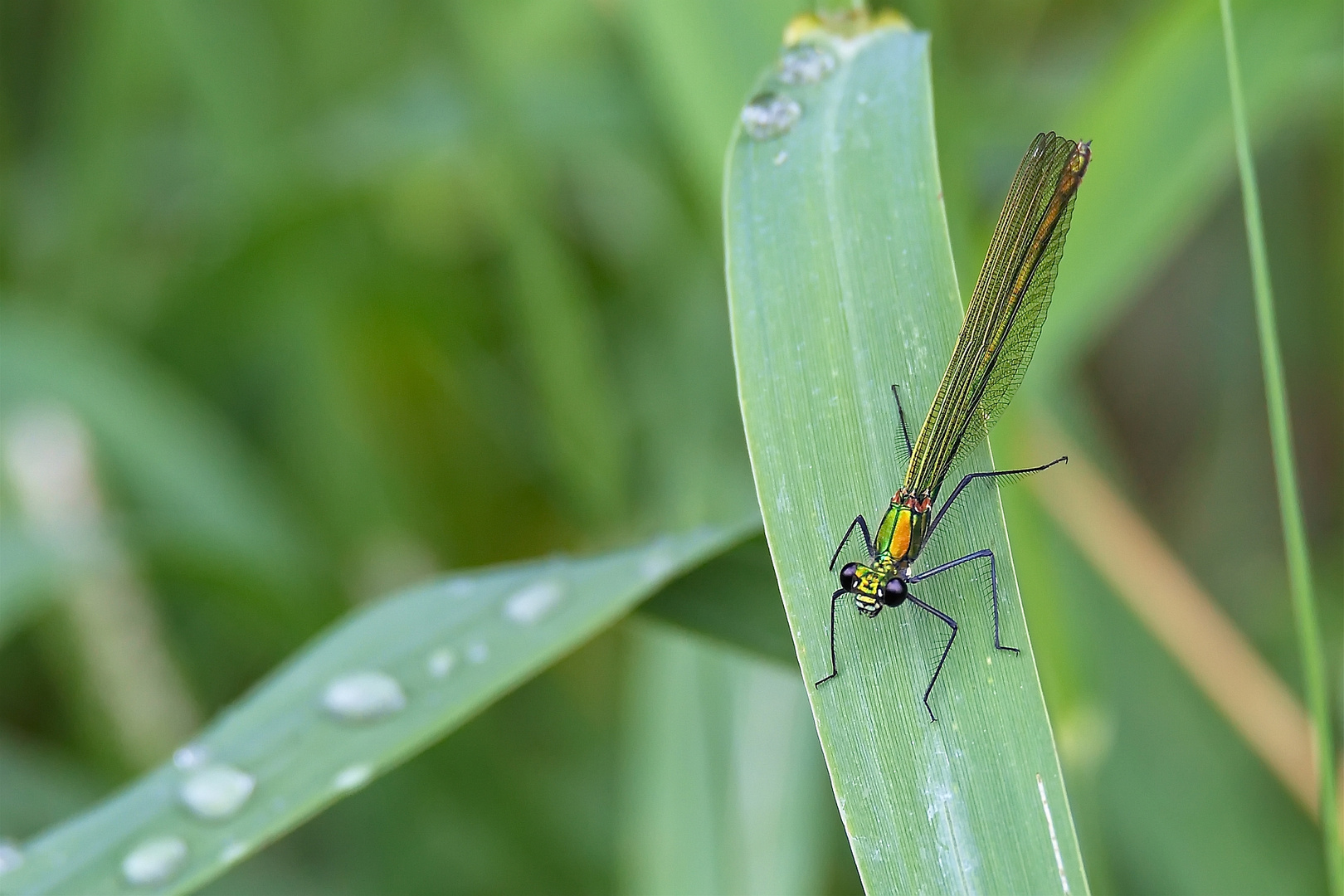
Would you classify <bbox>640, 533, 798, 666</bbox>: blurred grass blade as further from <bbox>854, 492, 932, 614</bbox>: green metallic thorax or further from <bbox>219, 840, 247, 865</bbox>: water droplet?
<bbox>219, 840, 247, 865</bbox>: water droplet

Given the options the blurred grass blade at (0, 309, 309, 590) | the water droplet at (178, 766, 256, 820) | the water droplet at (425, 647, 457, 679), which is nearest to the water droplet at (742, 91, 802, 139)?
the water droplet at (425, 647, 457, 679)

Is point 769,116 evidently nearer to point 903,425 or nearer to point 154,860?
point 903,425

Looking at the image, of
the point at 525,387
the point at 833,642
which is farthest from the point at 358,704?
the point at 525,387

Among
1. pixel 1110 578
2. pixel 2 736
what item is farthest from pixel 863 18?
pixel 2 736

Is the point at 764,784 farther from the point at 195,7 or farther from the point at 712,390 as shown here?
the point at 195,7

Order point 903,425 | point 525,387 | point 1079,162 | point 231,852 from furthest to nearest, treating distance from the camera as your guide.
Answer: point 525,387 < point 1079,162 < point 903,425 < point 231,852

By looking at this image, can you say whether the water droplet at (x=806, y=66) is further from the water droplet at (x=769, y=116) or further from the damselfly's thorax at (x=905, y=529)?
the damselfly's thorax at (x=905, y=529)
